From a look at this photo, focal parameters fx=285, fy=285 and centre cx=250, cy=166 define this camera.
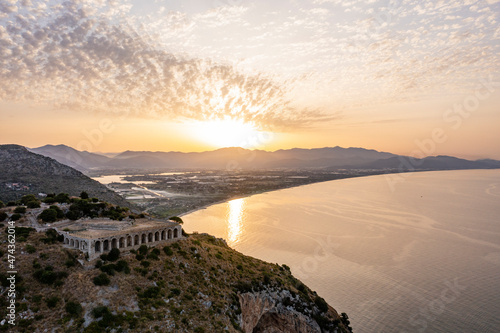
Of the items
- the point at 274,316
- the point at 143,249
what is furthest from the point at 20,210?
the point at 274,316

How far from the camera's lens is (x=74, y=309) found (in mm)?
26766

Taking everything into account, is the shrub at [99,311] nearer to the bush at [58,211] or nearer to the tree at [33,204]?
the bush at [58,211]

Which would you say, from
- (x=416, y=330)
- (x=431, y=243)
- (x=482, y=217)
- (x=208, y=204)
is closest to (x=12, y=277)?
(x=416, y=330)

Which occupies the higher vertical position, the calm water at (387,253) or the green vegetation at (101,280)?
the green vegetation at (101,280)

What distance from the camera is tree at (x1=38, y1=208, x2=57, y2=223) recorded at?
39.2 m

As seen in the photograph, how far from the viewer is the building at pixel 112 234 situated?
33625 mm

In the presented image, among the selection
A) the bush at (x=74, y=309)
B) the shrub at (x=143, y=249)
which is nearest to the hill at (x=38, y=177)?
the shrub at (x=143, y=249)

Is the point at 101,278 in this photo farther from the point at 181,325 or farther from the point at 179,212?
the point at 179,212

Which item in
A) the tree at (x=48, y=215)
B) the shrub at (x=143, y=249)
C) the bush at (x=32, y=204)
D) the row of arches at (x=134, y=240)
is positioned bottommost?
the shrub at (x=143, y=249)

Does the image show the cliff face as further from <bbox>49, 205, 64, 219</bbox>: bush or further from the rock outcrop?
<bbox>49, 205, 64, 219</bbox>: bush

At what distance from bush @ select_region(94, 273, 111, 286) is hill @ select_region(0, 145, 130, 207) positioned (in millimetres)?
85697

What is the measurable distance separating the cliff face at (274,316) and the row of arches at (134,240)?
13.7 meters

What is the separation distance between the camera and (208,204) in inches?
6181

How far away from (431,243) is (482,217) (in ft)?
A: 180
